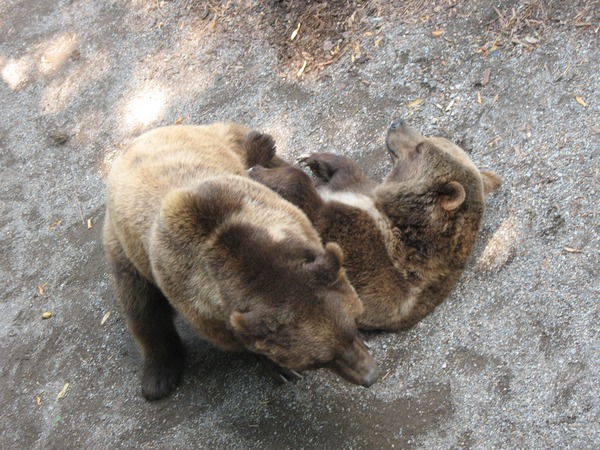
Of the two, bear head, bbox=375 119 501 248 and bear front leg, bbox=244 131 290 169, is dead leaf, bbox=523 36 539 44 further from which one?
bear front leg, bbox=244 131 290 169

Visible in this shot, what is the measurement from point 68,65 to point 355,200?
5413mm

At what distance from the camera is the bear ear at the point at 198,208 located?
15.1 feet

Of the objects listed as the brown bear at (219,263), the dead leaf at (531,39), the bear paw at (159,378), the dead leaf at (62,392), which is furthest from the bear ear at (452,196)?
the dead leaf at (62,392)

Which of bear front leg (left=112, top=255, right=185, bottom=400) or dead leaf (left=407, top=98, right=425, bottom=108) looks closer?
bear front leg (left=112, top=255, right=185, bottom=400)

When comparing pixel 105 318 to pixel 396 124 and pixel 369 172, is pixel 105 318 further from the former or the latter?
pixel 396 124

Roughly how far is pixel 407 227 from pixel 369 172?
1116 mm

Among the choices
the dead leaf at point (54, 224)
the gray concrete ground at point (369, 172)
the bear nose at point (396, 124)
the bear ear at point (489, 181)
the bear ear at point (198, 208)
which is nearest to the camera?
the bear ear at point (198, 208)

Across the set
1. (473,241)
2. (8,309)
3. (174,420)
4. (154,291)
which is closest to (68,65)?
(8,309)

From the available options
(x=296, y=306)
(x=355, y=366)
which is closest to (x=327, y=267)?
(x=296, y=306)

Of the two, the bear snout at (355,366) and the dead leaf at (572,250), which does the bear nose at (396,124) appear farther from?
the bear snout at (355,366)

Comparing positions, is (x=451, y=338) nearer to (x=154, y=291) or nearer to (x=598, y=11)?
(x=154, y=291)

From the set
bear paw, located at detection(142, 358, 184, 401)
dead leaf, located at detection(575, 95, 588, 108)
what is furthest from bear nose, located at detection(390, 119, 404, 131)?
bear paw, located at detection(142, 358, 184, 401)

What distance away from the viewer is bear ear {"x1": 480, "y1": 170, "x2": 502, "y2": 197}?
5617mm

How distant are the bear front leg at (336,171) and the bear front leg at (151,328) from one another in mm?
1878
